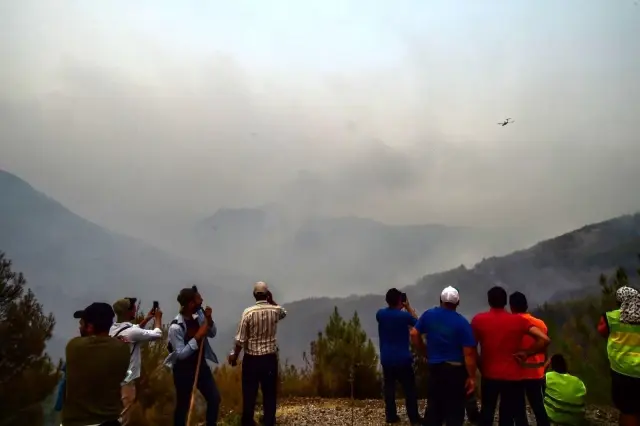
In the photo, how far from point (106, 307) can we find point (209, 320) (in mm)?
2074

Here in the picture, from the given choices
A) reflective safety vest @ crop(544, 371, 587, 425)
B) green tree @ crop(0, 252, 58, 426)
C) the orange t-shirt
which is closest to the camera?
the orange t-shirt

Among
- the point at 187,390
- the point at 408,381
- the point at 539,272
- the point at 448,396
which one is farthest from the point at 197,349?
the point at 539,272

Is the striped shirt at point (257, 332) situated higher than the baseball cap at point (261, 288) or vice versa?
the baseball cap at point (261, 288)

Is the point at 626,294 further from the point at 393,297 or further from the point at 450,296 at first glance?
the point at 393,297

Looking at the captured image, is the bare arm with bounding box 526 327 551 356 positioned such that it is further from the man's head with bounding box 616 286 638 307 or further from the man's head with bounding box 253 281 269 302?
the man's head with bounding box 253 281 269 302

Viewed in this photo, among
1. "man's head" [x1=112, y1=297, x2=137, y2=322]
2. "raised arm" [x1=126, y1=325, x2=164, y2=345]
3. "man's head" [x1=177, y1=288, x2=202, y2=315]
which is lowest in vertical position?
"raised arm" [x1=126, y1=325, x2=164, y2=345]

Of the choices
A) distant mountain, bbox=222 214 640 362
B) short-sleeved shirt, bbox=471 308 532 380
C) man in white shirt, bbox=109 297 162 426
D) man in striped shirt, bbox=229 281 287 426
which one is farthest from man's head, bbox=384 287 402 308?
distant mountain, bbox=222 214 640 362

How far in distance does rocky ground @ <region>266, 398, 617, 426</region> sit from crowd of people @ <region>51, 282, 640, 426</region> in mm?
1340

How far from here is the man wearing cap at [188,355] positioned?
5.35m

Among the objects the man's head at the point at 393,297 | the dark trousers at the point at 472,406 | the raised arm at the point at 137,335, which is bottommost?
the dark trousers at the point at 472,406

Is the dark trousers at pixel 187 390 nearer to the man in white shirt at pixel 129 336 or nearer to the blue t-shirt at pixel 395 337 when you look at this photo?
the man in white shirt at pixel 129 336

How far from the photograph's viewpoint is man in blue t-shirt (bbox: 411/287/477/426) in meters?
4.58

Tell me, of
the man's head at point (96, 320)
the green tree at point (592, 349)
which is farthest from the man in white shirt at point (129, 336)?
the green tree at point (592, 349)

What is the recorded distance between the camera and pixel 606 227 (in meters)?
17.3
